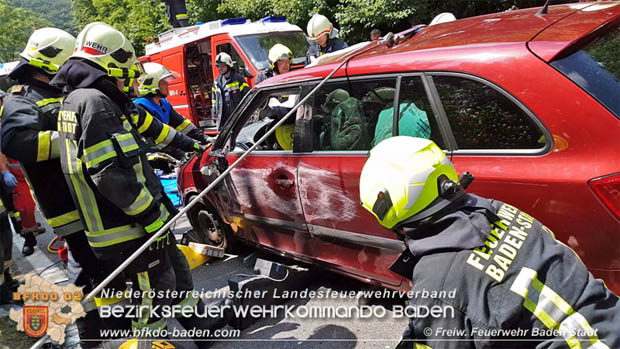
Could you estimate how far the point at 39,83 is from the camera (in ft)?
8.75

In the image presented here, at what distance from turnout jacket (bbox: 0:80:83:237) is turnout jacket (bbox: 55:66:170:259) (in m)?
0.46

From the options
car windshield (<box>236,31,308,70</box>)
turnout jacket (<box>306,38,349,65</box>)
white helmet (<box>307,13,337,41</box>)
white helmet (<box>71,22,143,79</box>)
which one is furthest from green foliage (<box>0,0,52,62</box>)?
white helmet (<box>71,22,143,79</box>)

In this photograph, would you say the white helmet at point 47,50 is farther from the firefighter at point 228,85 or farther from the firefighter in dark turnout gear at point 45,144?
the firefighter at point 228,85

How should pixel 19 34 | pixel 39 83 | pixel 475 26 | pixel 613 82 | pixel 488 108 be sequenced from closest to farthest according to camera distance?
pixel 613 82, pixel 488 108, pixel 475 26, pixel 39 83, pixel 19 34

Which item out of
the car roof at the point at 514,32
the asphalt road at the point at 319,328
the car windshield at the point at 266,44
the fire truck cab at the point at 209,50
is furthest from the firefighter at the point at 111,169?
the car windshield at the point at 266,44

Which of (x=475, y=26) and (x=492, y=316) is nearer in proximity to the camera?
(x=492, y=316)

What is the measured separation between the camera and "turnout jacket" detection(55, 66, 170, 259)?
77.4 inches

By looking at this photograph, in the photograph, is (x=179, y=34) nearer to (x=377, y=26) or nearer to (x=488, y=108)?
(x=377, y=26)

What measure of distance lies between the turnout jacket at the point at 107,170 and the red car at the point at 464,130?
94cm

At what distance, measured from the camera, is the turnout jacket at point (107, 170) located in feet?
6.45

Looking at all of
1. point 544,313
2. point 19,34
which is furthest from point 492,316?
point 19,34

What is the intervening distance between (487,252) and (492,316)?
17 cm

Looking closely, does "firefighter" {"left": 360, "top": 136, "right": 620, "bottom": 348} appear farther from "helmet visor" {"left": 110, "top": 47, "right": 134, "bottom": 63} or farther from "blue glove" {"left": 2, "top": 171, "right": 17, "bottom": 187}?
"blue glove" {"left": 2, "top": 171, "right": 17, "bottom": 187}

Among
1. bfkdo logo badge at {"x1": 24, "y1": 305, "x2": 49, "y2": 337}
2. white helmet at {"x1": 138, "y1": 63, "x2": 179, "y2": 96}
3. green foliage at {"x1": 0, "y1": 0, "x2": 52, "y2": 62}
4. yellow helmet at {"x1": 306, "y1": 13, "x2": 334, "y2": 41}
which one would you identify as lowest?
bfkdo logo badge at {"x1": 24, "y1": 305, "x2": 49, "y2": 337}
